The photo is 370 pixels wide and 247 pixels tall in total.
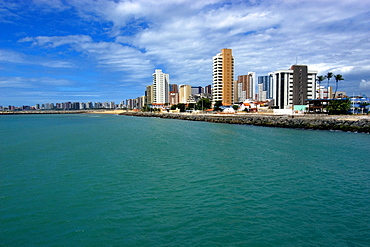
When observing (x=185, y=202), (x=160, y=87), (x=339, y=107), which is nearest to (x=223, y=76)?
(x=339, y=107)

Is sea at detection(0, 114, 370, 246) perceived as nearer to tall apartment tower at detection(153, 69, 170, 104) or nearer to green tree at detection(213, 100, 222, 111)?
green tree at detection(213, 100, 222, 111)

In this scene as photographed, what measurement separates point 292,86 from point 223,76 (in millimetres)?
27563

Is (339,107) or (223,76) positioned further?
(223,76)

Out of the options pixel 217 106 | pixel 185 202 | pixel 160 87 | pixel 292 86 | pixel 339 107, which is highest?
pixel 160 87

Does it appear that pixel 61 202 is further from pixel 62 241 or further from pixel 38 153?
pixel 38 153

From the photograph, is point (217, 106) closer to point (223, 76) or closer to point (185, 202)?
point (223, 76)

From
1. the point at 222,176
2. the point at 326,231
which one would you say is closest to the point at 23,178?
the point at 222,176

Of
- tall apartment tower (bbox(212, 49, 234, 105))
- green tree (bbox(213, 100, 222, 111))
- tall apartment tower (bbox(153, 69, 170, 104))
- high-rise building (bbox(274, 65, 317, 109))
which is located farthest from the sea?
tall apartment tower (bbox(153, 69, 170, 104))

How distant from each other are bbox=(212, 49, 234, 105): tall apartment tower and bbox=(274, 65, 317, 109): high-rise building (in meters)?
19.3

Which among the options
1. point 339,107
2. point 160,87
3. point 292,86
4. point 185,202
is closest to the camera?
point 185,202

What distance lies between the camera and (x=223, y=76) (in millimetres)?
107812

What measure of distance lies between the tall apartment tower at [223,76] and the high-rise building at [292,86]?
760 inches

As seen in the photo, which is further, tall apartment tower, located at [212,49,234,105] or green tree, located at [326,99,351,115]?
tall apartment tower, located at [212,49,234,105]

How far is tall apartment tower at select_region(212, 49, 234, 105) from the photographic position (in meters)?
108
